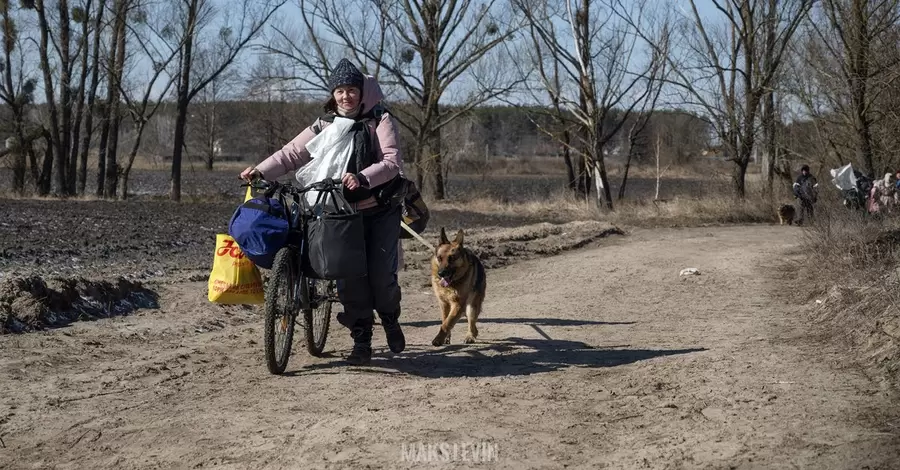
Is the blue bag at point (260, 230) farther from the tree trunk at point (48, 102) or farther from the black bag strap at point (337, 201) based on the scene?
the tree trunk at point (48, 102)

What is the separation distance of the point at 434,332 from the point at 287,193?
2795 millimetres

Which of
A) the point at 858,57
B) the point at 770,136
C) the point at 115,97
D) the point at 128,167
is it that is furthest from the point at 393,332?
the point at 115,97

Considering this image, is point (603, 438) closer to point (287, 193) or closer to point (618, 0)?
point (287, 193)

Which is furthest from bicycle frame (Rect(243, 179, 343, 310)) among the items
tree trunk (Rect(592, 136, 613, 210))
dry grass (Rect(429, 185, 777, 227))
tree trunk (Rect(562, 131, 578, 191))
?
tree trunk (Rect(562, 131, 578, 191))

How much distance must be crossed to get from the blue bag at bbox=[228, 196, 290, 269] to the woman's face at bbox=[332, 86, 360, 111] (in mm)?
830

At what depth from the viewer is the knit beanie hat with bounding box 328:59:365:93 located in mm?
6480

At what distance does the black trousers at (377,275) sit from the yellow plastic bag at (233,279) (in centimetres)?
60

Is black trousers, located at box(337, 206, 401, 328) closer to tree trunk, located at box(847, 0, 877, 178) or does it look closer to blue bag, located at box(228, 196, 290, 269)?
blue bag, located at box(228, 196, 290, 269)

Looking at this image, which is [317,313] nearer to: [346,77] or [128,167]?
[346,77]

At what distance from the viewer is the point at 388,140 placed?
6535mm

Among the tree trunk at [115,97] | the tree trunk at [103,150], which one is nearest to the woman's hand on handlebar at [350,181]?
the tree trunk at [115,97]

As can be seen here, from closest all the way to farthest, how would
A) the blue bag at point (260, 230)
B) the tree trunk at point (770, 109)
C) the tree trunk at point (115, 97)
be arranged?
the blue bag at point (260, 230), the tree trunk at point (770, 109), the tree trunk at point (115, 97)

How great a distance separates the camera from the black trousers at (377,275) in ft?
21.7

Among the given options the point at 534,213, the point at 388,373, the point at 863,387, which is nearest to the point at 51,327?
the point at 388,373
